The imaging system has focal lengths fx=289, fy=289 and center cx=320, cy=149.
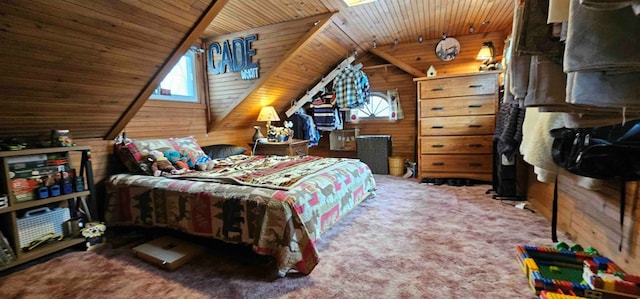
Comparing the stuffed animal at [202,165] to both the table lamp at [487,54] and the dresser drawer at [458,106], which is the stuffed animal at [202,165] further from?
the table lamp at [487,54]

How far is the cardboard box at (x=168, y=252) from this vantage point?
2.02m

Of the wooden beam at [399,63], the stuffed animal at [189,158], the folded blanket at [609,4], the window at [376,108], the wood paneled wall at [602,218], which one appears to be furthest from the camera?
the window at [376,108]

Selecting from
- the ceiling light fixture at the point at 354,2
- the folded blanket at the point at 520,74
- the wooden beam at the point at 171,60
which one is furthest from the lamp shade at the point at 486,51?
the wooden beam at the point at 171,60

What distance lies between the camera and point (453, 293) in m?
1.64

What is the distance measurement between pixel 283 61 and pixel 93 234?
2.55m

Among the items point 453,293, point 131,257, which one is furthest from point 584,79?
point 131,257

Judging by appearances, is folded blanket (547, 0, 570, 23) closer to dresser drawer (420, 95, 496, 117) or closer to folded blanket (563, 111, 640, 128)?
folded blanket (563, 111, 640, 128)

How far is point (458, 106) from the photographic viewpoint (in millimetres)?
3988

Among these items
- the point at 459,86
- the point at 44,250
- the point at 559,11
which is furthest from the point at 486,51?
the point at 44,250

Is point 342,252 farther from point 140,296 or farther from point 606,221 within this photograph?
point 606,221

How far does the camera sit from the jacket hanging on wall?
53.8 inches

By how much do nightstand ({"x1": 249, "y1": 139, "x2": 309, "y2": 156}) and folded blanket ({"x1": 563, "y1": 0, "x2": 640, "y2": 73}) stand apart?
3.73 meters

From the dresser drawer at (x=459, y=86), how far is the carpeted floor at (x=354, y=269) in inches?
70.8

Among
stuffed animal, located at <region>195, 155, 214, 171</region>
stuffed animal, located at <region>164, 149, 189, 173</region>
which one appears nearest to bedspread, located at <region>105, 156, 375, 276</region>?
stuffed animal, located at <region>195, 155, 214, 171</region>
